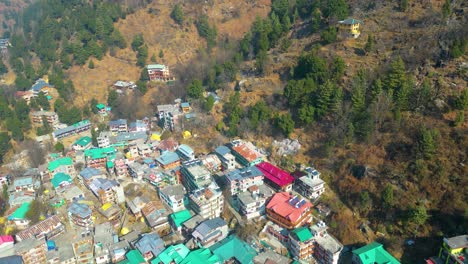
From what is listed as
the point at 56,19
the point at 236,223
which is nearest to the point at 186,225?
the point at 236,223

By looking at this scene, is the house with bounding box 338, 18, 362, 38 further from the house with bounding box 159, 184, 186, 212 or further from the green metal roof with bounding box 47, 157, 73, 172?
the green metal roof with bounding box 47, 157, 73, 172

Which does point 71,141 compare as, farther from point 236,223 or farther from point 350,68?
point 350,68

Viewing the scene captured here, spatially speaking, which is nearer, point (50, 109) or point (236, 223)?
point (236, 223)

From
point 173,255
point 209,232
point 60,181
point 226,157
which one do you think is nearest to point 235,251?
point 209,232

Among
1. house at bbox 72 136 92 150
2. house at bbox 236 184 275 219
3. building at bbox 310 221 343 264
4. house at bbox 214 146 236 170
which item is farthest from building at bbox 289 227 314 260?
house at bbox 72 136 92 150

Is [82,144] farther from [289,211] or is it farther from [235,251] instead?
[289,211]

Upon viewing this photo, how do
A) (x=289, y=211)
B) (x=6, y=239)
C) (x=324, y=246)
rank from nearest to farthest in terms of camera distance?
(x=324, y=246) → (x=289, y=211) → (x=6, y=239)
